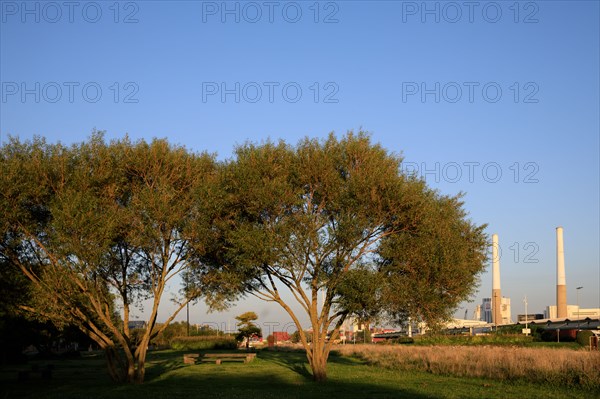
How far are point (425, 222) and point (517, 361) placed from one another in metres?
9.17

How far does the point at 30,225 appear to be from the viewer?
109 feet

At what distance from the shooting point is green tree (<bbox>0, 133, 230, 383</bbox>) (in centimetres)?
3161

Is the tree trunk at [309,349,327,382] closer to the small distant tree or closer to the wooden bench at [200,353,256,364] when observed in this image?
the wooden bench at [200,353,256,364]

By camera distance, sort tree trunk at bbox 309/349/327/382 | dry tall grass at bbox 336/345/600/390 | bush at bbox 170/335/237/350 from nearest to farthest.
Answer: dry tall grass at bbox 336/345/600/390
tree trunk at bbox 309/349/327/382
bush at bbox 170/335/237/350

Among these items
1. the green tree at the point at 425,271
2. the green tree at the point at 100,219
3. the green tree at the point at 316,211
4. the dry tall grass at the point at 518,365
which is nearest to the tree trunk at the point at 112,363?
the green tree at the point at 100,219

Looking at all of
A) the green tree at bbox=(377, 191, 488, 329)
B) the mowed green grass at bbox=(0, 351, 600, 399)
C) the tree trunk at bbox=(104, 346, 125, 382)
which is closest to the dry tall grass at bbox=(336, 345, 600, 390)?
the mowed green grass at bbox=(0, 351, 600, 399)

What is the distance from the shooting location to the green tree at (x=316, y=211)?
108 feet

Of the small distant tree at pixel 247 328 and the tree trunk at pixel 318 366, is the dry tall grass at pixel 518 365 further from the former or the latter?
the small distant tree at pixel 247 328

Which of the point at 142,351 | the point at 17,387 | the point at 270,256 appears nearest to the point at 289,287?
the point at 270,256

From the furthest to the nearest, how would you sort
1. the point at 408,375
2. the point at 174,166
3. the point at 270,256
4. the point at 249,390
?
the point at 408,375, the point at 174,166, the point at 270,256, the point at 249,390

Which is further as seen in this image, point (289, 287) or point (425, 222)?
point (289, 287)

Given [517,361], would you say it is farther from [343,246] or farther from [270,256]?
[270,256]

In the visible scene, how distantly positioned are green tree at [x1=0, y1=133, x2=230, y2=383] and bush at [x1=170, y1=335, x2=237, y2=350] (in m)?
52.8

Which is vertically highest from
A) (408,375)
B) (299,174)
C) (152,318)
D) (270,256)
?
(299,174)
